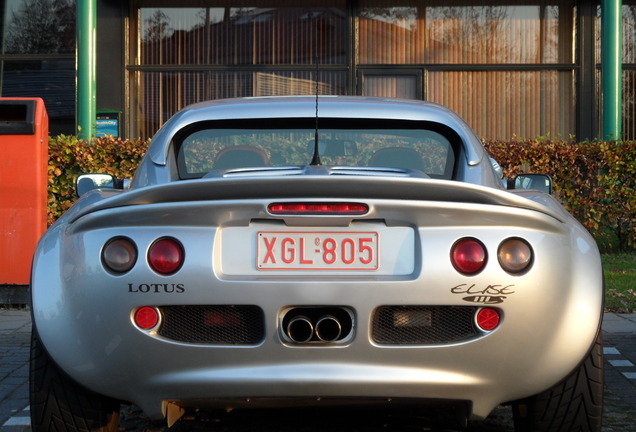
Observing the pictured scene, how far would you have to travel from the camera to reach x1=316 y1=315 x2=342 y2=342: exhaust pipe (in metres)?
2.99

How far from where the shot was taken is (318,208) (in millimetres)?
3027

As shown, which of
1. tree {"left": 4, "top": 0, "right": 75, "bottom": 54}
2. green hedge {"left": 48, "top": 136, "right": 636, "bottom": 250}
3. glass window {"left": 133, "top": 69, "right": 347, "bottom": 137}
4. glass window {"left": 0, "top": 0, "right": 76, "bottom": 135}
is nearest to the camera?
green hedge {"left": 48, "top": 136, "right": 636, "bottom": 250}

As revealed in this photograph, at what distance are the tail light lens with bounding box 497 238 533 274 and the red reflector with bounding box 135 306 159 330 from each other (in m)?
1.06

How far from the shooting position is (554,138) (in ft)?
48.7

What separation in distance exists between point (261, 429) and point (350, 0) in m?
11.5

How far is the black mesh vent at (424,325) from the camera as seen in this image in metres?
3.01

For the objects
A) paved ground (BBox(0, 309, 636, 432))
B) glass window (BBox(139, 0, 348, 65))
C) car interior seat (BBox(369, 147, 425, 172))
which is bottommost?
paved ground (BBox(0, 309, 636, 432))

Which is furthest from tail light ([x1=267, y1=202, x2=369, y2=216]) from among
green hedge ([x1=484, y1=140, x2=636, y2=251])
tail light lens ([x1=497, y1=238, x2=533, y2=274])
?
green hedge ([x1=484, y1=140, x2=636, y2=251])

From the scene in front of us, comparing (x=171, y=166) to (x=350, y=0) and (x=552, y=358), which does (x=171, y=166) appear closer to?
(x=552, y=358)

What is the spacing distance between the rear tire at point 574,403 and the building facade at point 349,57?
11793mm

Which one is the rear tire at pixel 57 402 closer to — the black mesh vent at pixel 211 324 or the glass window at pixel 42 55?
the black mesh vent at pixel 211 324

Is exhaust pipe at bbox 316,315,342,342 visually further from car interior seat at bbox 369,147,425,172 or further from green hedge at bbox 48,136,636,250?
green hedge at bbox 48,136,636,250

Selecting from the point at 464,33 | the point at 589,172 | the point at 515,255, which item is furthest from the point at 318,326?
the point at 464,33

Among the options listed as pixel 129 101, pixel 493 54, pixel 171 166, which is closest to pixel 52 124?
pixel 129 101
